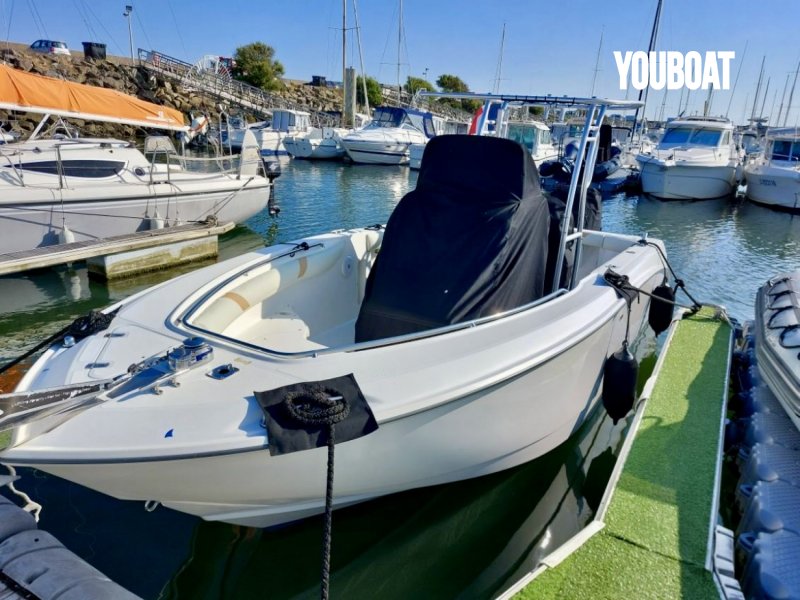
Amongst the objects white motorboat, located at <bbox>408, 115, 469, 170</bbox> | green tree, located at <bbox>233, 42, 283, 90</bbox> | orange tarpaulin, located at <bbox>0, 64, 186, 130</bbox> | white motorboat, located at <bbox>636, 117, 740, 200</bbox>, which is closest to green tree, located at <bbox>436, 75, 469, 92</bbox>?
green tree, located at <bbox>233, 42, 283, 90</bbox>

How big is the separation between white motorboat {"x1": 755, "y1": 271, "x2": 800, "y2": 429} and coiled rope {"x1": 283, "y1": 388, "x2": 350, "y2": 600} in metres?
2.55

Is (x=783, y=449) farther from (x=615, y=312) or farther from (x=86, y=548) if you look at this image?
(x=86, y=548)

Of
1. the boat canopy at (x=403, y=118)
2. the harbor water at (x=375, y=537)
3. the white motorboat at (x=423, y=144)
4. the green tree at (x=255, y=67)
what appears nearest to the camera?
the harbor water at (x=375, y=537)

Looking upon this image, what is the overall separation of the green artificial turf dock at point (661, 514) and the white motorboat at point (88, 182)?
25.1 feet

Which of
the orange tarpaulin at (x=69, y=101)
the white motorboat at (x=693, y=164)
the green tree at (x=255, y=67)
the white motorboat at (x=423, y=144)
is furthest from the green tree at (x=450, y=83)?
the orange tarpaulin at (x=69, y=101)

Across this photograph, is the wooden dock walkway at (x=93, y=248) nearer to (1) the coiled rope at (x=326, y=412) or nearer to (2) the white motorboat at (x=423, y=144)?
(1) the coiled rope at (x=326, y=412)

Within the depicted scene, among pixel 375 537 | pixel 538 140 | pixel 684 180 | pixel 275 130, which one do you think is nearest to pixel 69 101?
pixel 375 537

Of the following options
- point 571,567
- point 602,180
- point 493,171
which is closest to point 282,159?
point 602,180

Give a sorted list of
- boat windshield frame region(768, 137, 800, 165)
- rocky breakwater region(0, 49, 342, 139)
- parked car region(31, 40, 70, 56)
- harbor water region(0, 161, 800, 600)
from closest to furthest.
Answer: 1. harbor water region(0, 161, 800, 600)
2. boat windshield frame region(768, 137, 800, 165)
3. rocky breakwater region(0, 49, 342, 139)
4. parked car region(31, 40, 70, 56)

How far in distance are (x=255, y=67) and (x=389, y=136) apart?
23475 millimetres

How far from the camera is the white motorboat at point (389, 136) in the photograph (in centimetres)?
2350

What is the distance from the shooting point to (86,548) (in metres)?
2.77

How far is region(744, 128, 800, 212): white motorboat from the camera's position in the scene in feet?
49.9

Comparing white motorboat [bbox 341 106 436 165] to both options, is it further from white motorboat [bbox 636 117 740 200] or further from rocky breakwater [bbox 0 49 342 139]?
rocky breakwater [bbox 0 49 342 139]
